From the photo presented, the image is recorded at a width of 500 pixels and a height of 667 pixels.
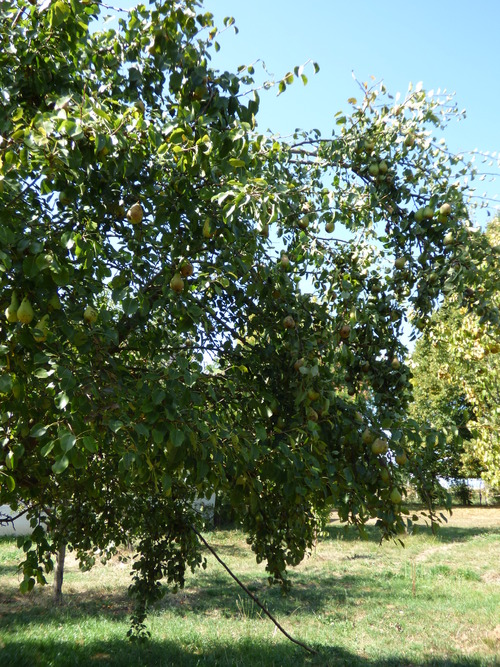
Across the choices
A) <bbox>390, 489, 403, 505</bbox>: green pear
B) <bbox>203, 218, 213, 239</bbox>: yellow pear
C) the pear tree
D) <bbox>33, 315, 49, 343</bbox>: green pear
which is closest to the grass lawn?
the pear tree

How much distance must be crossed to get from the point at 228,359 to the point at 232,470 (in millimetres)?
1130

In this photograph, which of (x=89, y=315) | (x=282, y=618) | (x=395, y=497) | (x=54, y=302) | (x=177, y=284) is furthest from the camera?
(x=282, y=618)

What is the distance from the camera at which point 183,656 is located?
727cm

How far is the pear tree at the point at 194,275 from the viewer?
7.66 feet

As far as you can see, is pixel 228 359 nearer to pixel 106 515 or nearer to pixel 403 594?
pixel 106 515

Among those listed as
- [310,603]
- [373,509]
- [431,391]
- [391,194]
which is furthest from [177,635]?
[431,391]

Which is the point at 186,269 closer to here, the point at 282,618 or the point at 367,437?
the point at 367,437

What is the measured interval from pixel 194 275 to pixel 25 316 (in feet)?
3.77

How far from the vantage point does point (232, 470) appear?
9.45 ft

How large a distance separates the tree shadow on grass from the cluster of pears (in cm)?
560

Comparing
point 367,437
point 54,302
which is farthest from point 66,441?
point 367,437

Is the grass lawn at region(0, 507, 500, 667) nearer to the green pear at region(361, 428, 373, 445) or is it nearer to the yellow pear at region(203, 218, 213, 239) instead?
the green pear at region(361, 428, 373, 445)

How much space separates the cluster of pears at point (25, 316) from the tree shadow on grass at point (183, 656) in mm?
5596

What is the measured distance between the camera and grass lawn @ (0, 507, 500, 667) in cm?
725
